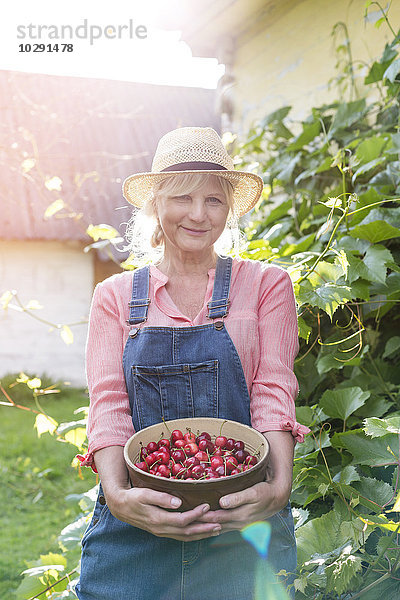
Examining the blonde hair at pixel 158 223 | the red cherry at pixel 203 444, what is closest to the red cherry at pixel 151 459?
the red cherry at pixel 203 444

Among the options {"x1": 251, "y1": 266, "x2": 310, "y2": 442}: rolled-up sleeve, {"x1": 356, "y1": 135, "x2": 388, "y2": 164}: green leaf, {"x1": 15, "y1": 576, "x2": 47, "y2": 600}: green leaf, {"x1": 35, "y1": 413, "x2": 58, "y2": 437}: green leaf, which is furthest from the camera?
{"x1": 356, "y1": 135, "x2": 388, "y2": 164}: green leaf

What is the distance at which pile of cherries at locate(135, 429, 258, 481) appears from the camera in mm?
1228

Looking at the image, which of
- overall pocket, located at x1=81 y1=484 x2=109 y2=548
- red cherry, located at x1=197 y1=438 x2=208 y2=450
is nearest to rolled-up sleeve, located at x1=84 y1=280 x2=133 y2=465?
overall pocket, located at x1=81 y1=484 x2=109 y2=548

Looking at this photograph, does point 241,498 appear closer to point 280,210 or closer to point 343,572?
point 343,572

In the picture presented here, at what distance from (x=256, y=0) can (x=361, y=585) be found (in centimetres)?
352

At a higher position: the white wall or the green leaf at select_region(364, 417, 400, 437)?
the green leaf at select_region(364, 417, 400, 437)

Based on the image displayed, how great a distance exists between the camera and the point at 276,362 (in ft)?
4.68

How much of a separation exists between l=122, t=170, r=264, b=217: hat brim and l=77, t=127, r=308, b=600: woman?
0.04 feet

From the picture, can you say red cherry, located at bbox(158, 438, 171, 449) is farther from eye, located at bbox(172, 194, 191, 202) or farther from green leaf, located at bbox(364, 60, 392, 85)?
green leaf, located at bbox(364, 60, 392, 85)

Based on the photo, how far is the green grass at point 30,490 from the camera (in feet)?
10.8

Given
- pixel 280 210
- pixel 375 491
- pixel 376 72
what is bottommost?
pixel 375 491

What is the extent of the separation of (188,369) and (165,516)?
36 centimetres

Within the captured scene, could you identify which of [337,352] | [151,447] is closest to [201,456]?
[151,447]

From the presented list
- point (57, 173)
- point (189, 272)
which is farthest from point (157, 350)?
point (57, 173)
